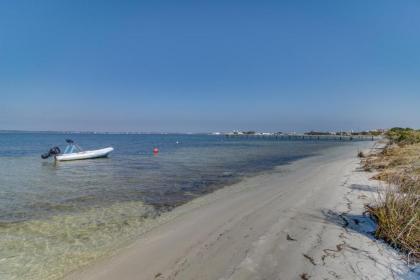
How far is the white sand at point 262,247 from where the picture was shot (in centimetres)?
482

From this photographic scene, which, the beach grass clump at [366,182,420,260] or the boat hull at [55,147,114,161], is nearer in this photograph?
the beach grass clump at [366,182,420,260]

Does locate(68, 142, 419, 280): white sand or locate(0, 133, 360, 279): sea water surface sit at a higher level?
locate(68, 142, 419, 280): white sand

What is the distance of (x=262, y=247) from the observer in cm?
579

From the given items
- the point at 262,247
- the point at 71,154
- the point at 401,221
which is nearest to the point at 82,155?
the point at 71,154

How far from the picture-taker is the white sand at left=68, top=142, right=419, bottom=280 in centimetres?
482

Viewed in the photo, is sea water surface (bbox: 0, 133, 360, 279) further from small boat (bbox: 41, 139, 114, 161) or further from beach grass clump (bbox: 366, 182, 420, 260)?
small boat (bbox: 41, 139, 114, 161)

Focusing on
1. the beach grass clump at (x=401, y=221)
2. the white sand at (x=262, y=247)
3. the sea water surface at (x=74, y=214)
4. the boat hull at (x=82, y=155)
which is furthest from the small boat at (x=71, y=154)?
the beach grass clump at (x=401, y=221)

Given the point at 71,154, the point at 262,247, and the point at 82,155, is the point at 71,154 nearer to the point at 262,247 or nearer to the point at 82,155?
the point at 82,155

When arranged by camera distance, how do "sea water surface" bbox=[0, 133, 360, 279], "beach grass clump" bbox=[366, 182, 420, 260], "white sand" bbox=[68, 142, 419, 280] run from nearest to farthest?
"white sand" bbox=[68, 142, 419, 280], "beach grass clump" bbox=[366, 182, 420, 260], "sea water surface" bbox=[0, 133, 360, 279]

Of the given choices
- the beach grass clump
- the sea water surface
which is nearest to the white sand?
the beach grass clump

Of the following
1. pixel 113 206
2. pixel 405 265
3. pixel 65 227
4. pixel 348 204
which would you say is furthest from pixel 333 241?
pixel 113 206

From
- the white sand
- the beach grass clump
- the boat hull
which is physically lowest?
the boat hull

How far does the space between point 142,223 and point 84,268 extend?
9.85 ft

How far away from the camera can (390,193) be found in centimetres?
620
